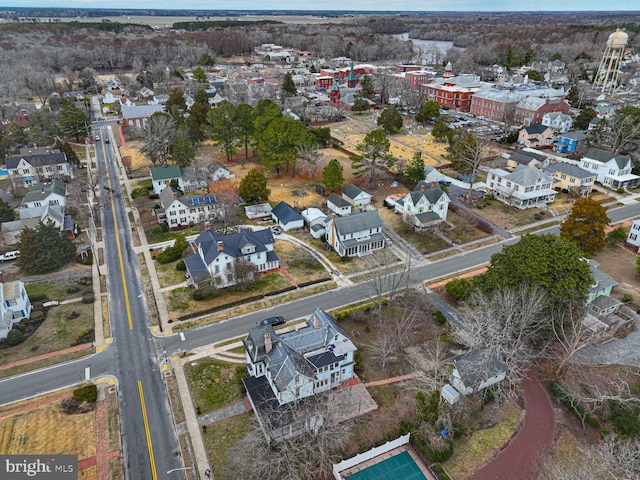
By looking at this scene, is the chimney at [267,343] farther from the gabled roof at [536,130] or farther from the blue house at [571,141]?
the gabled roof at [536,130]

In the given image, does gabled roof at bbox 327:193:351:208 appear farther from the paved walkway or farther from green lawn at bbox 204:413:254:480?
green lawn at bbox 204:413:254:480

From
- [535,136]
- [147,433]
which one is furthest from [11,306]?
[535,136]

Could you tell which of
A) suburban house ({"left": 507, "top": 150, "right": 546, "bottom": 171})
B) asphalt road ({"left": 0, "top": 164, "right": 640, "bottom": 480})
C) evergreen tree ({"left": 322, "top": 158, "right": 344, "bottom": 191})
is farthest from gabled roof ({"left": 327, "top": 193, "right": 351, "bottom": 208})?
suburban house ({"left": 507, "top": 150, "right": 546, "bottom": 171})

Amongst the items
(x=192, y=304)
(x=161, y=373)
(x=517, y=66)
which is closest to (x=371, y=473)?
(x=161, y=373)

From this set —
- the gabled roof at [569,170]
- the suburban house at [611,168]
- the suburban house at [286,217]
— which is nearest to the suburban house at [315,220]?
the suburban house at [286,217]

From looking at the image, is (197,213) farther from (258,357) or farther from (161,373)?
(258,357)

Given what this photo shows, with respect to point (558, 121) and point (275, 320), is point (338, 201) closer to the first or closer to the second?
point (275, 320)

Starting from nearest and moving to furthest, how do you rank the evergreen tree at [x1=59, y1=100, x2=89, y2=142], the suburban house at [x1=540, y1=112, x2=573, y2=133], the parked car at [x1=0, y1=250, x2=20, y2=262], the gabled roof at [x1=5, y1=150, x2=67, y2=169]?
the parked car at [x1=0, y1=250, x2=20, y2=262] → the gabled roof at [x1=5, y1=150, x2=67, y2=169] → the evergreen tree at [x1=59, y1=100, x2=89, y2=142] → the suburban house at [x1=540, y1=112, x2=573, y2=133]
